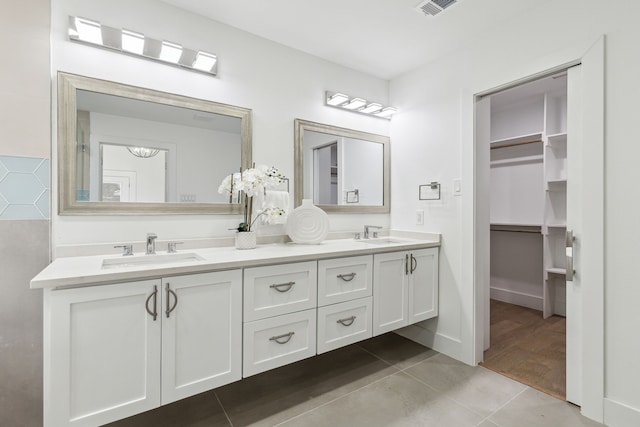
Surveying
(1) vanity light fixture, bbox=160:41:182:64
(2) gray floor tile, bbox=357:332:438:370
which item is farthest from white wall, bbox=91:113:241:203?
(2) gray floor tile, bbox=357:332:438:370

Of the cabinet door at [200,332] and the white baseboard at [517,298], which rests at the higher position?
the cabinet door at [200,332]

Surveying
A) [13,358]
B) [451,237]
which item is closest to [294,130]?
[451,237]

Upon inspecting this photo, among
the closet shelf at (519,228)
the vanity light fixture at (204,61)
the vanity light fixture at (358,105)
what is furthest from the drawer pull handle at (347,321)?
the closet shelf at (519,228)

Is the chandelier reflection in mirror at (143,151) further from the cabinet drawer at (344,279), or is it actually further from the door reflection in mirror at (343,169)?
the cabinet drawer at (344,279)

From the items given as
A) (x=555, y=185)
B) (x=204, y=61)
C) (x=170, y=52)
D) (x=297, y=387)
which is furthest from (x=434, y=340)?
(x=170, y=52)

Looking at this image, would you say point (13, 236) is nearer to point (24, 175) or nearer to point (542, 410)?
point (24, 175)

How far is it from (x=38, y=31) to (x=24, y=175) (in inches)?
29.4

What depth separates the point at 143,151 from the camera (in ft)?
6.08

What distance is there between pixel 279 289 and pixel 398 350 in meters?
1.41

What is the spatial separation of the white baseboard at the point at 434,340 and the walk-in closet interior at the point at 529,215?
0.43 metres

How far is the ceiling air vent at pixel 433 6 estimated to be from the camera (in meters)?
1.89

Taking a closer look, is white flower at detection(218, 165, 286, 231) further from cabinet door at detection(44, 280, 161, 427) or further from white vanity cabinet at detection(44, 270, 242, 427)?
cabinet door at detection(44, 280, 161, 427)

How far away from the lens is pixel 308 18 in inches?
81.5

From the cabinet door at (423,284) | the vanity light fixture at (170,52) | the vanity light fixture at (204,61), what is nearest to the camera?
the vanity light fixture at (170,52)
